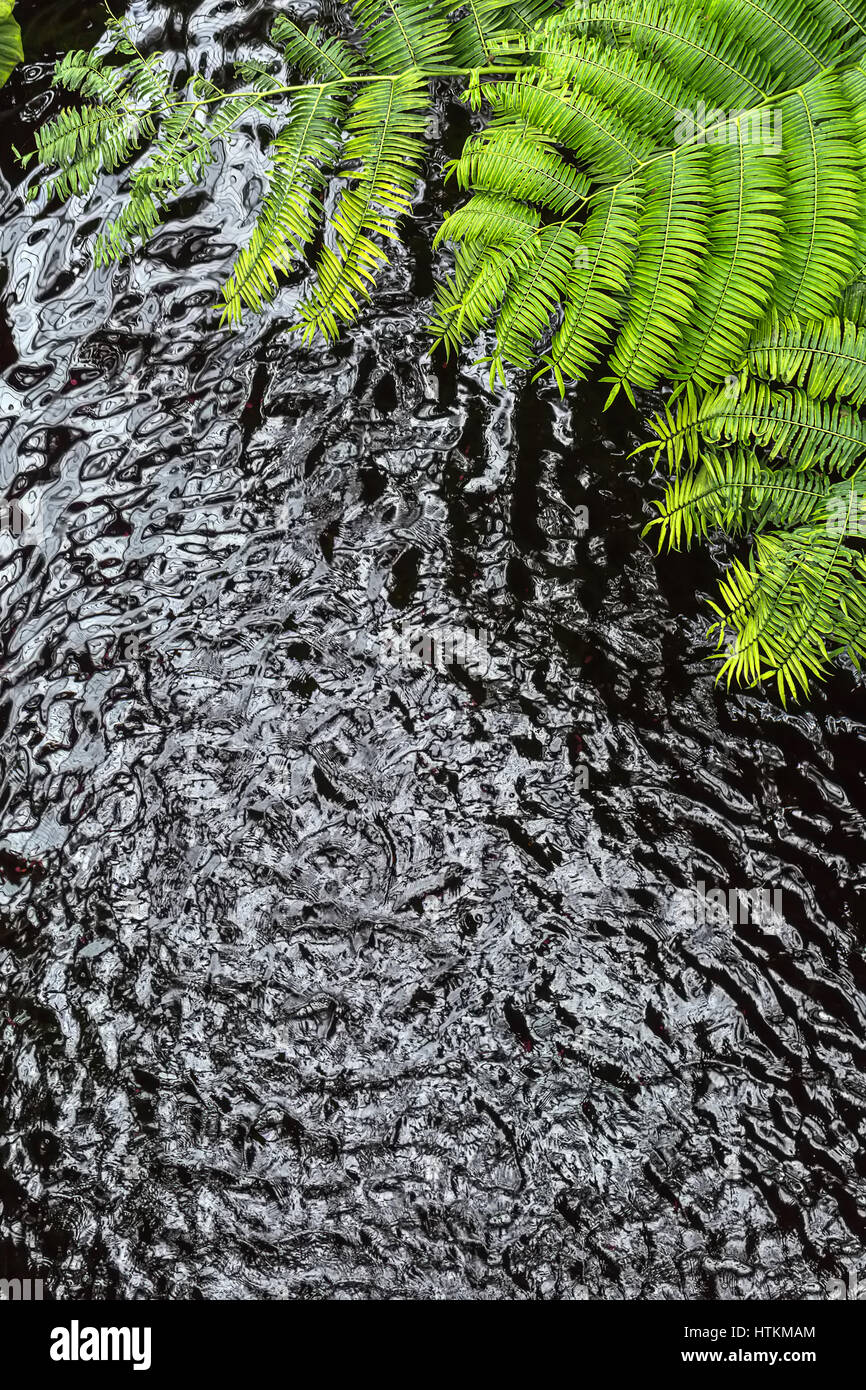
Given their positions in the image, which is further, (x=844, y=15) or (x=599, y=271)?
(x=599, y=271)

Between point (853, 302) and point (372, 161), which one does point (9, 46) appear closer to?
point (372, 161)

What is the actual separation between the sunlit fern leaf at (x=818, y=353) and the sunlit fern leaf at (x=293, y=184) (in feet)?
5.78

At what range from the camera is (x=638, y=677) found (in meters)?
4.00

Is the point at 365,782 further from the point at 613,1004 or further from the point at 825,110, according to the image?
the point at 825,110

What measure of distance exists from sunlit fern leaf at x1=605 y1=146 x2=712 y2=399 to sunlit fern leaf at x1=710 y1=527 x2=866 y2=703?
2.59 feet

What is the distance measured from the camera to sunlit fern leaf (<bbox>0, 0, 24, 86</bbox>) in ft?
16.8

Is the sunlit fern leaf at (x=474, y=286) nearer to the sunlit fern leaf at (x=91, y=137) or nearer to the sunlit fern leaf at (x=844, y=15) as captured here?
the sunlit fern leaf at (x=844, y=15)

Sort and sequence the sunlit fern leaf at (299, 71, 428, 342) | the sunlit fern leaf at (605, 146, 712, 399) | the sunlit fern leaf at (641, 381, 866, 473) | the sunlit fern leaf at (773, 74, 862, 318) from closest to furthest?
1. the sunlit fern leaf at (773, 74, 862, 318)
2. the sunlit fern leaf at (605, 146, 712, 399)
3. the sunlit fern leaf at (641, 381, 866, 473)
4. the sunlit fern leaf at (299, 71, 428, 342)

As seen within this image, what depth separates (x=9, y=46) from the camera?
5137 mm

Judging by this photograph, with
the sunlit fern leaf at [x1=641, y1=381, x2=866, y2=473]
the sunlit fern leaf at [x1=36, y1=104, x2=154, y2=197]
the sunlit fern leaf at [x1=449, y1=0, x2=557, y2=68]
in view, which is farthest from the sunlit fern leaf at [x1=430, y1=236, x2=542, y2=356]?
the sunlit fern leaf at [x1=36, y1=104, x2=154, y2=197]

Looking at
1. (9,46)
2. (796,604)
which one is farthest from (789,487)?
(9,46)

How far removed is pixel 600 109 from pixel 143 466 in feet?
7.60

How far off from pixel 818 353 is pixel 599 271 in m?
0.77

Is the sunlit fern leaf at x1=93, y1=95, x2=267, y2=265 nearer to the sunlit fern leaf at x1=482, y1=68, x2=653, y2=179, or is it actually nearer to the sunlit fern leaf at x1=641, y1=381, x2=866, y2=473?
the sunlit fern leaf at x1=482, y1=68, x2=653, y2=179
